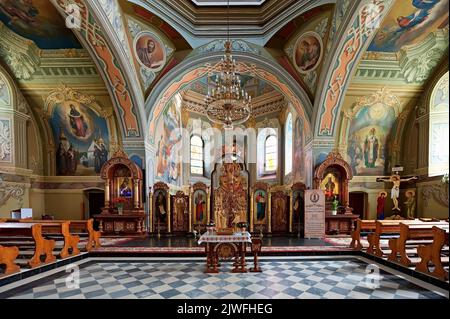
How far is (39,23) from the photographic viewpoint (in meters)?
7.73

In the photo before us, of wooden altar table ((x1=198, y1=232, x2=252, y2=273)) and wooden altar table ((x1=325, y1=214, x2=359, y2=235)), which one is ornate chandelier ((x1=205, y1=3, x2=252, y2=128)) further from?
wooden altar table ((x1=325, y1=214, x2=359, y2=235))

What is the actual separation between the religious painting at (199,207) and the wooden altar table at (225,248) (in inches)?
183

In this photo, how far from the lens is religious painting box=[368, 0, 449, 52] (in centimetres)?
686

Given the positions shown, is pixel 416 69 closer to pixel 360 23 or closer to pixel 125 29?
pixel 360 23

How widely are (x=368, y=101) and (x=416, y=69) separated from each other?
194cm

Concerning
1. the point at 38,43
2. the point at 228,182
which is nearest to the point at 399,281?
the point at 228,182

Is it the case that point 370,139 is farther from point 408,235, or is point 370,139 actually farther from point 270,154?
point 408,235

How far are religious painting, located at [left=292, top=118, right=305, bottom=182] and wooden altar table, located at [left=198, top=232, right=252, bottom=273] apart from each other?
700 centimetres

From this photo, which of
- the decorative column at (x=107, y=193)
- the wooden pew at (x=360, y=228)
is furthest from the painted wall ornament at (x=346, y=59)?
the decorative column at (x=107, y=193)

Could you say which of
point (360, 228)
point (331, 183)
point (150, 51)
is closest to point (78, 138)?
point (150, 51)

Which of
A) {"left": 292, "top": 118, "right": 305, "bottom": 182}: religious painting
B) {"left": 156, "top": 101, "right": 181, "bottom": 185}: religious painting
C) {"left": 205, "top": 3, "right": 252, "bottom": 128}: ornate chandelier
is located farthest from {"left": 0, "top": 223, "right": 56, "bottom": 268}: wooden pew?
{"left": 292, "top": 118, "right": 305, "bottom": 182}: religious painting

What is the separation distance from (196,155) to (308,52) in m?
9.61

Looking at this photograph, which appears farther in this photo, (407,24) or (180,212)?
(180,212)

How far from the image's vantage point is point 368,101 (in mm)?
10336
